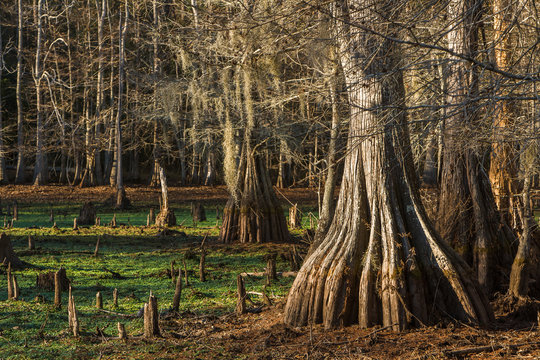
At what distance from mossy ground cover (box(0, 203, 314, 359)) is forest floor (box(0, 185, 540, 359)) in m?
0.02

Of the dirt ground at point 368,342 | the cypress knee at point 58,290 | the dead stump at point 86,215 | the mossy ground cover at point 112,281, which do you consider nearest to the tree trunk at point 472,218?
the dirt ground at point 368,342

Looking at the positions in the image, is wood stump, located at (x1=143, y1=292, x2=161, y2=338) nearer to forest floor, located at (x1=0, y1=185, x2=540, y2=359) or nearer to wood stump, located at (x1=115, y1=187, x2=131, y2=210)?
forest floor, located at (x1=0, y1=185, x2=540, y2=359)

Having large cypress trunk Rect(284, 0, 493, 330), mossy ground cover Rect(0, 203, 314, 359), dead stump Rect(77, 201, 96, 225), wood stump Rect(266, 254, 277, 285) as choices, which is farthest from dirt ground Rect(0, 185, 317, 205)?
large cypress trunk Rect(284, 0, 493, 330)

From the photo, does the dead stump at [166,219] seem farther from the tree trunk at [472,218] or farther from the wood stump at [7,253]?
the tree trunk at [472,218]

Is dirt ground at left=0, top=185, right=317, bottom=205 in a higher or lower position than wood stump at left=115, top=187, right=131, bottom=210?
higher

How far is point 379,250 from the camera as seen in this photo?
6387mm

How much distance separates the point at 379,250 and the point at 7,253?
7.53 meters

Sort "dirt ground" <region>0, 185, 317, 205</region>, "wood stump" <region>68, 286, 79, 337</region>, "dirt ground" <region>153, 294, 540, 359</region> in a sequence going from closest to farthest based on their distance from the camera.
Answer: "dirt ground" <region>153, 294, 540, 359</region>, "wood stump" <region>68, 286, 79, 337</region>, "dirt ground" <region>0, 185, 317, 205</region>

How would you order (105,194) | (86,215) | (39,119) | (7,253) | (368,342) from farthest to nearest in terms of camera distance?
(39,119), (105,194), (86,215), (7,253), (368,342)

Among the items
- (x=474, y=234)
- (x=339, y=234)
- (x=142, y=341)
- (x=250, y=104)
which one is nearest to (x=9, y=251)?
(x=250, y=104)

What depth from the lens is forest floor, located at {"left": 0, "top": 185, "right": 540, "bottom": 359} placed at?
18.8ft

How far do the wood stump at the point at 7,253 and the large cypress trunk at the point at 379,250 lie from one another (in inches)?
253

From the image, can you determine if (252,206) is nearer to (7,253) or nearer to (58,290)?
(7,253)

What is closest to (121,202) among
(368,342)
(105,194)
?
(105,194)
